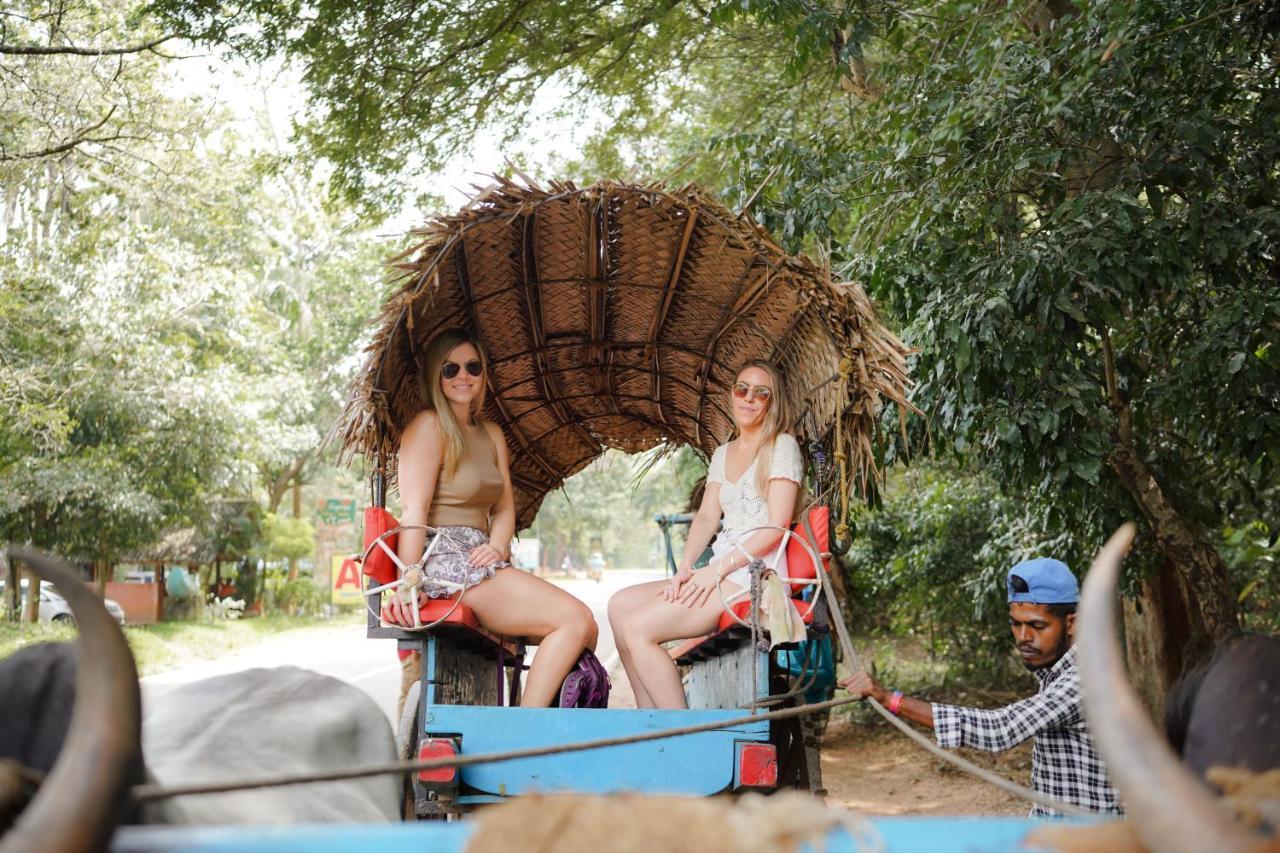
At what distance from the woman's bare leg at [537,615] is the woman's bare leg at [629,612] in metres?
0.10

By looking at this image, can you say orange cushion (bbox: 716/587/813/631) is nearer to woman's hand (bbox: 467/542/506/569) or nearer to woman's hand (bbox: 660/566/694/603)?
woman's hand (bbox: 660/566/694/603)

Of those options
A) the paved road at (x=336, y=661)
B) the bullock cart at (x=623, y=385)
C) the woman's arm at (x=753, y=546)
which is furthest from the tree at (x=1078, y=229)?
the paved road at (x=336, y=661)

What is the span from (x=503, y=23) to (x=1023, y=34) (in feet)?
13.1

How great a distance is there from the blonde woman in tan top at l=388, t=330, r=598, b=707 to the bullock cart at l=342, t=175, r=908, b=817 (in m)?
0.12

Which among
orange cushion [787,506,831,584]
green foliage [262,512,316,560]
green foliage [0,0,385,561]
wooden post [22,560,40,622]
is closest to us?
orange cushion [787,506,831,584]

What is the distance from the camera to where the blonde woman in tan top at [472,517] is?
4512 millimetres

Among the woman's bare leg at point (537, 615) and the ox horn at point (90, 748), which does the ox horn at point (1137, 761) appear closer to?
the ox horn at point (90, 748)

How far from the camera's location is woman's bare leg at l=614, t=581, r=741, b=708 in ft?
14.6

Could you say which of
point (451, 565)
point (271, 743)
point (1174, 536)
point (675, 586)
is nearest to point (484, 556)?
point (451, 565)

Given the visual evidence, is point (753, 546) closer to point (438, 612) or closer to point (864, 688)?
point (438, 612)

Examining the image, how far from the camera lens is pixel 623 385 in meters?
6.46

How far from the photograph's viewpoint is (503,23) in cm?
836

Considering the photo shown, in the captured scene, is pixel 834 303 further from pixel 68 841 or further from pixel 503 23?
pixel 503 23

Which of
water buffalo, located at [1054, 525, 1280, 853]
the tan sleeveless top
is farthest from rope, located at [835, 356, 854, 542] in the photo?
water buffalo, located at [1054, 525, 1280, 853]
